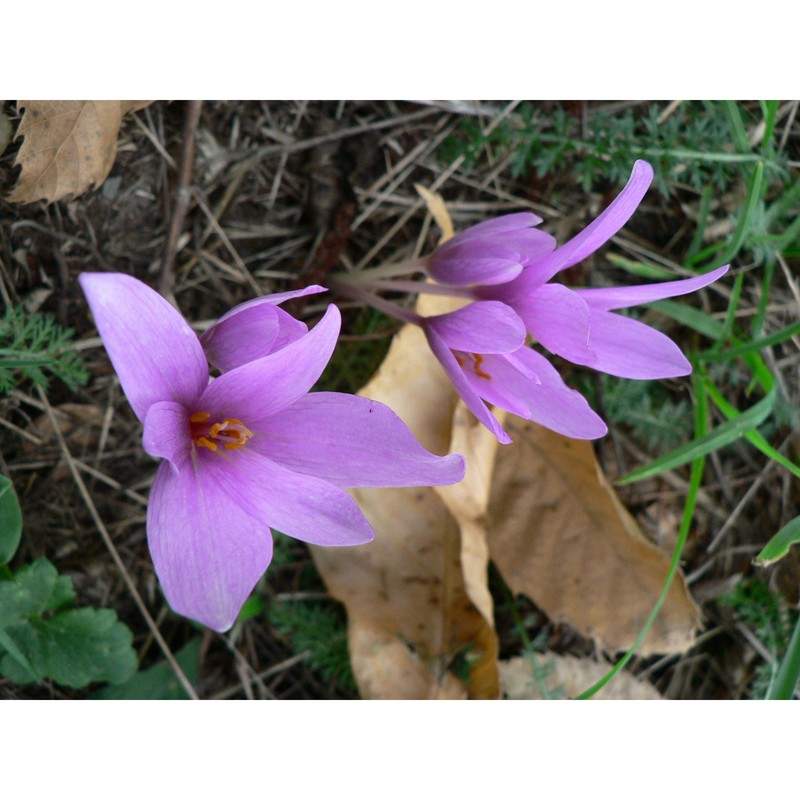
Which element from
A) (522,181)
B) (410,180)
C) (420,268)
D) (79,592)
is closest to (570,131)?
(522,181)

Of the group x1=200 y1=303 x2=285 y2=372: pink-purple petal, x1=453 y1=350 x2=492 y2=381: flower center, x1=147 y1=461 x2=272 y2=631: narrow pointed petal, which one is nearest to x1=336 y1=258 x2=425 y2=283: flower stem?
x1=453 y1=350 x2=492 y2=381: flower center

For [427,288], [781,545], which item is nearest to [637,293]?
[427,288]

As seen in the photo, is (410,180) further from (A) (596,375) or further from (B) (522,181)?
(A) (596,375)

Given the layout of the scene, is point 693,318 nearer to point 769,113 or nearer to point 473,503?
point 769,113

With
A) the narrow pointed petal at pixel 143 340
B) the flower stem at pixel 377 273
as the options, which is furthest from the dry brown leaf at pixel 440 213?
the narrow pointed petal at pixel 143 340

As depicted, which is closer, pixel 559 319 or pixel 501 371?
pixel 559 319

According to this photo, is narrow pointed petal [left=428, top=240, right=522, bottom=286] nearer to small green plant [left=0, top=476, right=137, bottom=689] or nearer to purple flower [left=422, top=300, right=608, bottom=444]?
purple flower [left=422, top=300, right=608, bottom=444]
